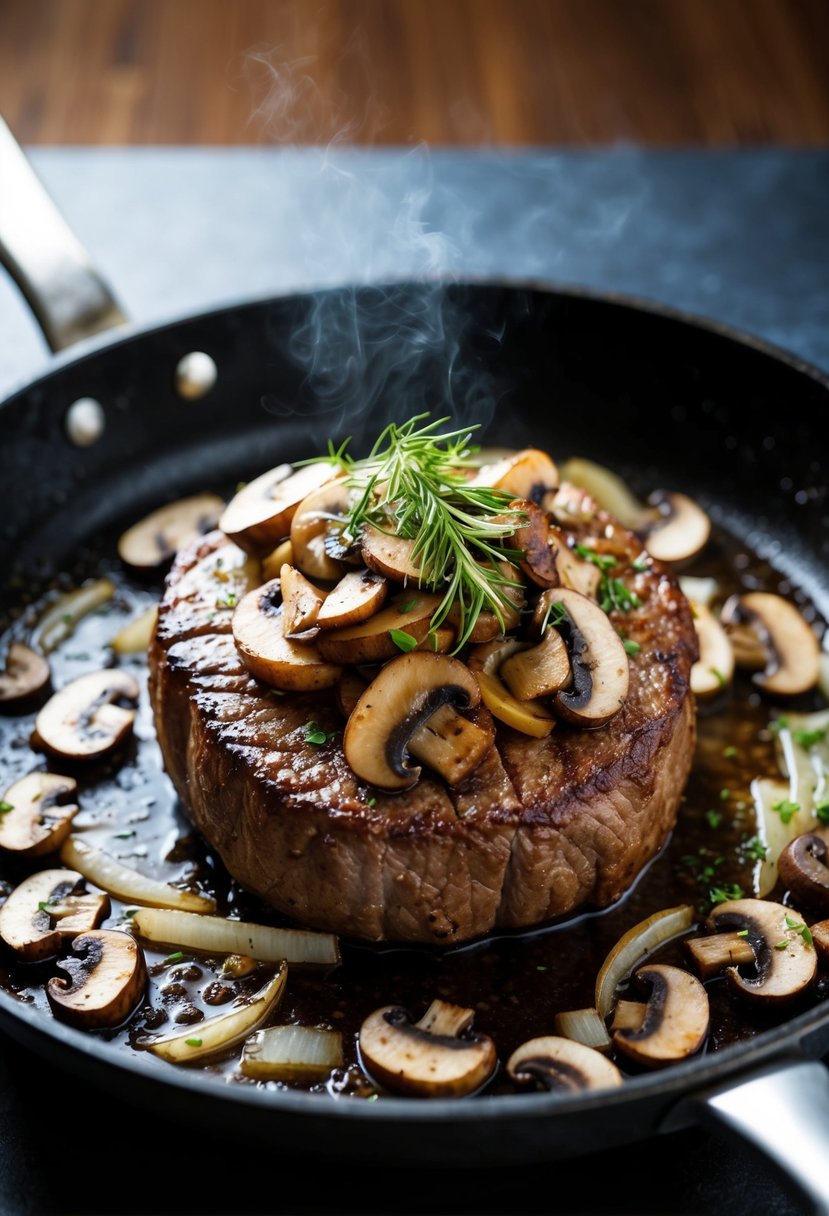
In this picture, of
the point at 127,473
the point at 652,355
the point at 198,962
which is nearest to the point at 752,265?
the point at 652,355

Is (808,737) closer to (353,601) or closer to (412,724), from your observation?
(412,724)

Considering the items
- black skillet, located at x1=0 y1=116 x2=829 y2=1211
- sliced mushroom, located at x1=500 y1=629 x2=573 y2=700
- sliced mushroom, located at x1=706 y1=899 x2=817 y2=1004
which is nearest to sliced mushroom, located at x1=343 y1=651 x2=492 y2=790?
sliced mushroom, located at x1=500 y1=629 x2=573 y2=700

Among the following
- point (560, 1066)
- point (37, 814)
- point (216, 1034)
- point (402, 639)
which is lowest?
point (560, 1066)

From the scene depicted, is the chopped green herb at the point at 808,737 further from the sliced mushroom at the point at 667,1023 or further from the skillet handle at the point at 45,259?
the skillet handle at the point at 45,259

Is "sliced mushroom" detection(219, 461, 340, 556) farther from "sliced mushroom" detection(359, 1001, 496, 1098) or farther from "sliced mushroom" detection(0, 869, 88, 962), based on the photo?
"sliced mushroom" detection(359, 1001, 496, 1098)

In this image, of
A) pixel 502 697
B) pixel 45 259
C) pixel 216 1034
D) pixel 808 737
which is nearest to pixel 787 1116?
pixel 502 697

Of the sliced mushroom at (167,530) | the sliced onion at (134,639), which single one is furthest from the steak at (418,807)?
the sliced mushroom at (167,530)
